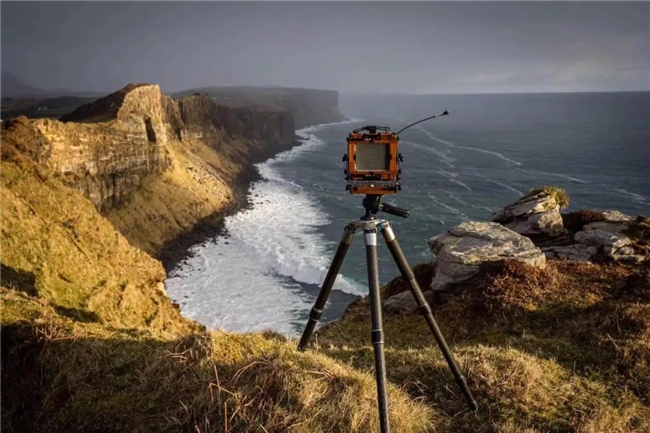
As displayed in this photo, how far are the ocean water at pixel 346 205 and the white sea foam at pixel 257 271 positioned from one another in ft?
0.30

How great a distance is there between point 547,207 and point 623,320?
8.65 meters

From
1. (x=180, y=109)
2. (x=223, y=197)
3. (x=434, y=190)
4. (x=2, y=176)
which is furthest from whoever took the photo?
(x=180, y=109)

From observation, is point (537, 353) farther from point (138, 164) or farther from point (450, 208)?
point (450, 208)

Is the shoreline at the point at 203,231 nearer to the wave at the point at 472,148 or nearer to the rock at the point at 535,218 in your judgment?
the rock at the point at 535,218

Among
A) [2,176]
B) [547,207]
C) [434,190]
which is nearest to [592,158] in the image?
[434,190]

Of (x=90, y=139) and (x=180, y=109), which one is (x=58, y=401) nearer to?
(x=90, y=139)

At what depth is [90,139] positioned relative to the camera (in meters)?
40.2

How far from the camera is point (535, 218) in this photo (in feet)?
49.0

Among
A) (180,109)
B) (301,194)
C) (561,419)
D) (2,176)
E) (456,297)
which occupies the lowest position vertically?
(301,194)

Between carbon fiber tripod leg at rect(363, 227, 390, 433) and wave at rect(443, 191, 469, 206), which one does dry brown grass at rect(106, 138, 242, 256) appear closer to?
wave at rect(443, 191, 469, 206)

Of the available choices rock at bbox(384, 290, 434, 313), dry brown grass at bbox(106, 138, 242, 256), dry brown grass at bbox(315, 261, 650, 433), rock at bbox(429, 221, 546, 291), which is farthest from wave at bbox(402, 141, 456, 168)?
dry brown grass at bbox(315, 261, 650, 433)

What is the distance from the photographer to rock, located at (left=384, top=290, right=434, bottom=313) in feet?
41.0

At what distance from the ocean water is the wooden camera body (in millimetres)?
3556

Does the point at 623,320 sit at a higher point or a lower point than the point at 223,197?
higher
